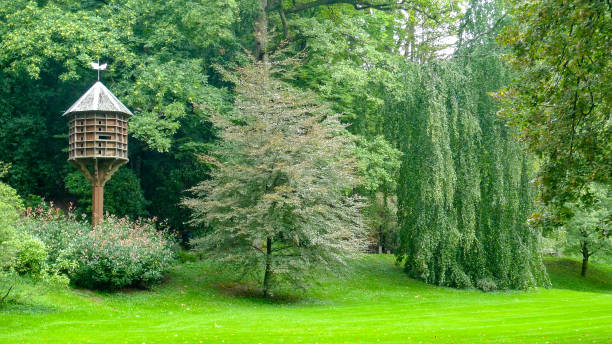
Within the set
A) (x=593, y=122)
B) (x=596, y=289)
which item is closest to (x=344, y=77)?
(x=593, y=122)

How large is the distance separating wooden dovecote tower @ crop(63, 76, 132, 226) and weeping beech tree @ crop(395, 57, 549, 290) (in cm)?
1030

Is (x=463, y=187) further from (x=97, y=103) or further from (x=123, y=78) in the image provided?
(x=123, y=78)

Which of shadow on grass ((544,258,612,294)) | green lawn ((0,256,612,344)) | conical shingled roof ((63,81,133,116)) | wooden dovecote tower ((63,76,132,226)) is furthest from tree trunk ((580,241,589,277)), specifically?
conical shingled roof ((63,81,133,116))

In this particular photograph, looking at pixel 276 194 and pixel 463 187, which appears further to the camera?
pixel 463 187

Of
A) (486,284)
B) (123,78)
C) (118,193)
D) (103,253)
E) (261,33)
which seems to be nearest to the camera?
(103,253)

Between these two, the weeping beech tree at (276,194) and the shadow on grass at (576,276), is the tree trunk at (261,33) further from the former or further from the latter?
the shadow on grass at (576,276)

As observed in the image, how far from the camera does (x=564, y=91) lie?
9648 millimetres

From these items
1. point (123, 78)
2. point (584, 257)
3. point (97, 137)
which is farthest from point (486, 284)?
point (123, 78)

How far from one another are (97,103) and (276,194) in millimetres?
5984

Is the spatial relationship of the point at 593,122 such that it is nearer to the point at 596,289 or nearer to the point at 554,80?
the point at 554,80

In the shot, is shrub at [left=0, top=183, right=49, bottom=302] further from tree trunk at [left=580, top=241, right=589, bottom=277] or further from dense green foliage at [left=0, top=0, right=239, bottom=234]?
tree trunk at [left=580, top=241, right=589, bottom=277]

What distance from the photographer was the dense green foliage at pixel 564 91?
9.14 m

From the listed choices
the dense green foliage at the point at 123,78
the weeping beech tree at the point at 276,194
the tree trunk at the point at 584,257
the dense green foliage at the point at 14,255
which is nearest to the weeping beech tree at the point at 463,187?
the weeping beech tree at the point at 276,194

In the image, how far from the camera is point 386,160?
23.5 m
